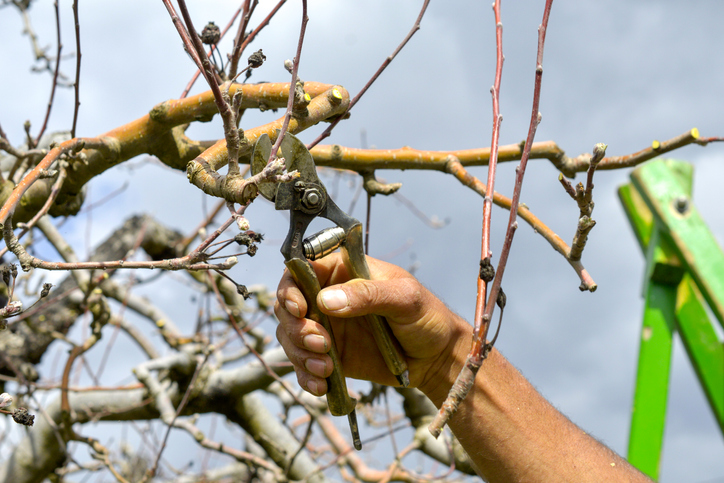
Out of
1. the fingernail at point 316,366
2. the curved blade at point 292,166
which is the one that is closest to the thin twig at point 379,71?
the curved blade at point 292,166

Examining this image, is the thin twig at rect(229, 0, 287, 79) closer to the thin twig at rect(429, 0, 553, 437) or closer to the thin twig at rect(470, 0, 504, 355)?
the thin twig at rect(470, 0, 504, 355)

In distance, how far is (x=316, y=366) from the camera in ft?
4.33

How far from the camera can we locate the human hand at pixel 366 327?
1240mm

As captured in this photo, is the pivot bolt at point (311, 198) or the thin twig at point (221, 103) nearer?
the thin twig at point (221, 103)

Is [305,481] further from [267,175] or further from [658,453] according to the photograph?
[267,175]

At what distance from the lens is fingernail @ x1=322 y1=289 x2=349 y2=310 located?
121 centimetres

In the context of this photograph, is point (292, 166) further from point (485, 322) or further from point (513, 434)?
point (513, 434)

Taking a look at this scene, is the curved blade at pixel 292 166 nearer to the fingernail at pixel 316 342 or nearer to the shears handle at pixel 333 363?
the shears handle at pixel 333 363

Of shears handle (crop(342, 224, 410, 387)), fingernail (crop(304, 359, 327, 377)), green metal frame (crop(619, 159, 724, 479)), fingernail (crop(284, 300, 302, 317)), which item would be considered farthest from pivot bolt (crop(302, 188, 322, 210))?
green metal frame (crop(619, 159, 724, 479))

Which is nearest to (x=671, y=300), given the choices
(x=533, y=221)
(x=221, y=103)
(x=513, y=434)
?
(x=533, y=221)

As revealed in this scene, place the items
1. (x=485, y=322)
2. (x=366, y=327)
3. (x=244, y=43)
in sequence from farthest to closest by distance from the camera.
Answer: (x=244, y=43) < (x=366, y=327) < (x=485, y=322)

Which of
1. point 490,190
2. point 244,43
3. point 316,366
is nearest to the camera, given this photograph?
point 490,190

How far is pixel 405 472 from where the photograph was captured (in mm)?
3055

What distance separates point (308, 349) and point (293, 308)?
0.11m
